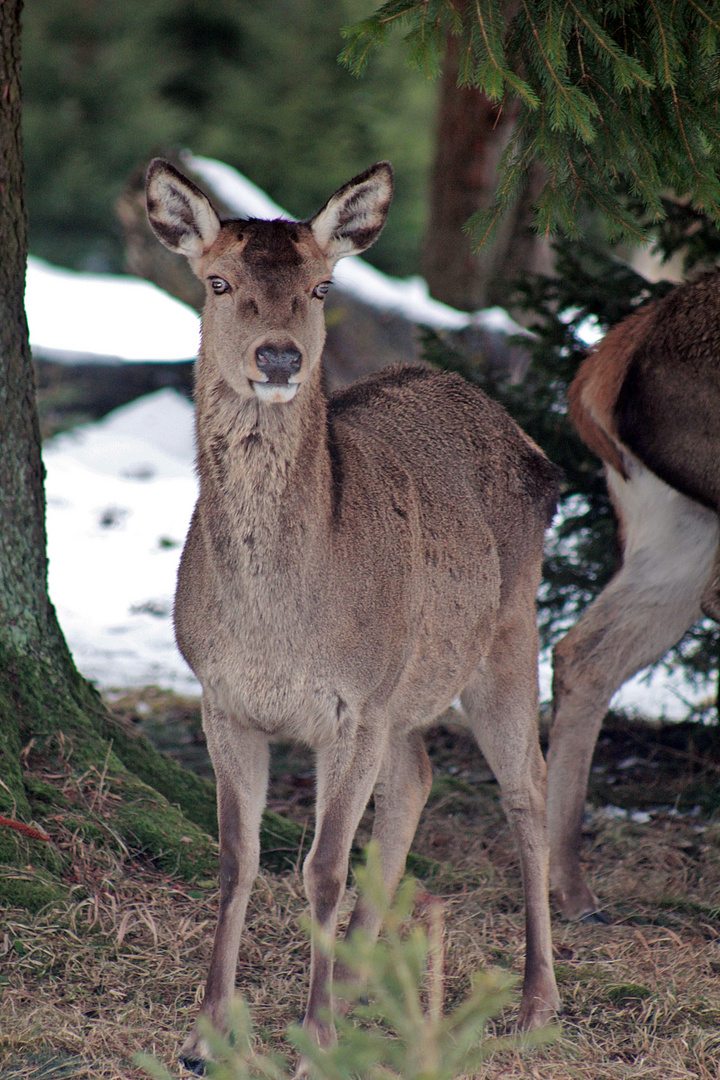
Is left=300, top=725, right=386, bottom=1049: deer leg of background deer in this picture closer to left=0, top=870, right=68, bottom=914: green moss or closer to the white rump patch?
left=0, top=870, right=68, bottom=914: green moss

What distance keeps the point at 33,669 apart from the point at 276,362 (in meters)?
1.85

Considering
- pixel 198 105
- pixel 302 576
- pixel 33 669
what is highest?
pixel 198 105

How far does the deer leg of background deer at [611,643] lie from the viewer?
5.78 meters

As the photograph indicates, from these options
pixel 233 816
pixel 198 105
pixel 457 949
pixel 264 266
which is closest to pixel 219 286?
pixel 264 266

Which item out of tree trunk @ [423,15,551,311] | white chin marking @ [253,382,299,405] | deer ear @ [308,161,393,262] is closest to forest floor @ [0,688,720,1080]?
white chin marking @ [253,382,299,405]

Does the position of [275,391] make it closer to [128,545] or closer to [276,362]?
[276,362]

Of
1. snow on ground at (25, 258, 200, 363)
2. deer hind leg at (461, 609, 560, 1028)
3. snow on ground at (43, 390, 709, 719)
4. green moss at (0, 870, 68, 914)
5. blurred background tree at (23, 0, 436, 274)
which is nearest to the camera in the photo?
green moss at (0, 870, 68, 914)

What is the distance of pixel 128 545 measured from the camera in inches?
402

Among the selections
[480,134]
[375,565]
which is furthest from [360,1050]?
[480,134]

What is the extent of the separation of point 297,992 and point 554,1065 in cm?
91

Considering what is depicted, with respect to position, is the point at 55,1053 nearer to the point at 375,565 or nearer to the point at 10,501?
the point at 375,565

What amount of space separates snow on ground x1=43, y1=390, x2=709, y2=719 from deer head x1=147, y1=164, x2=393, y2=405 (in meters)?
3.63

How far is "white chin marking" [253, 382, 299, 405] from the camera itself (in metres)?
3.82

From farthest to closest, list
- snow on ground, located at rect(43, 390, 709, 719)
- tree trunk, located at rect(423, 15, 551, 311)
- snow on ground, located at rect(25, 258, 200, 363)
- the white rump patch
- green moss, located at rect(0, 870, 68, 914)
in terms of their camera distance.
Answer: snow on ground, located at rect(25, 258, 200, 363) → tree trunk, located at rect(423, 15, 551, 311) → snow on ground, located at rect(43, 390, 709, 719) → the white rump patch → green moss, located at rect(0, 870, 68, 914)
